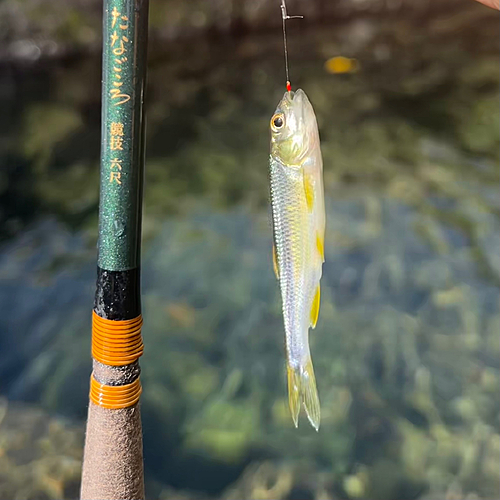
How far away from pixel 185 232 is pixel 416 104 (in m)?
2.56

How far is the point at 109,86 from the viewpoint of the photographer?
1295 millimetres

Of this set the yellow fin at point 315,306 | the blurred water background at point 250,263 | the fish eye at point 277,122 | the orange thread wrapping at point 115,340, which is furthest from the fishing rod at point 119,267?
the blurred water background at point 250,263

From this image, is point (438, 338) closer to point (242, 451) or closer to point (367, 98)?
point (242, 451)

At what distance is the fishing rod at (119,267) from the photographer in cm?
127

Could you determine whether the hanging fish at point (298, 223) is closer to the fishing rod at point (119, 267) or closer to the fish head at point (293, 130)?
the fish head at point (293, 130)

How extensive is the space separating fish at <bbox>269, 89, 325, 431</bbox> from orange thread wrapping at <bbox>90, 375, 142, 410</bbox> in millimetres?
385

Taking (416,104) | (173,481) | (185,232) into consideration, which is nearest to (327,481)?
(173,481)

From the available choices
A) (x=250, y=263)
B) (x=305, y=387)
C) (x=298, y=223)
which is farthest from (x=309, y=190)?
(x=250, y=263)

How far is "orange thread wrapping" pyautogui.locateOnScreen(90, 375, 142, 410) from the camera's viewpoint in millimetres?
1434

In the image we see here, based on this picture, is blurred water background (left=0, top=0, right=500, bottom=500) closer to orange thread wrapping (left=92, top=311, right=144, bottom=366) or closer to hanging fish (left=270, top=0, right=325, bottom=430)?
orange thread wrapping (left=92, top=311, right=144, bottom=366)

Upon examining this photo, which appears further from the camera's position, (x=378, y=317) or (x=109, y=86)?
(x=378, y=317)

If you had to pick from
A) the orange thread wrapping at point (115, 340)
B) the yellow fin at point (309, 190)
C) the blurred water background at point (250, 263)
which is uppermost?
the yellow fin at point (309, 190)

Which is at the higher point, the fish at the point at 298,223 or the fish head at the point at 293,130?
the fish head at the point at 293,130

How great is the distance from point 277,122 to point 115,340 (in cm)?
57
